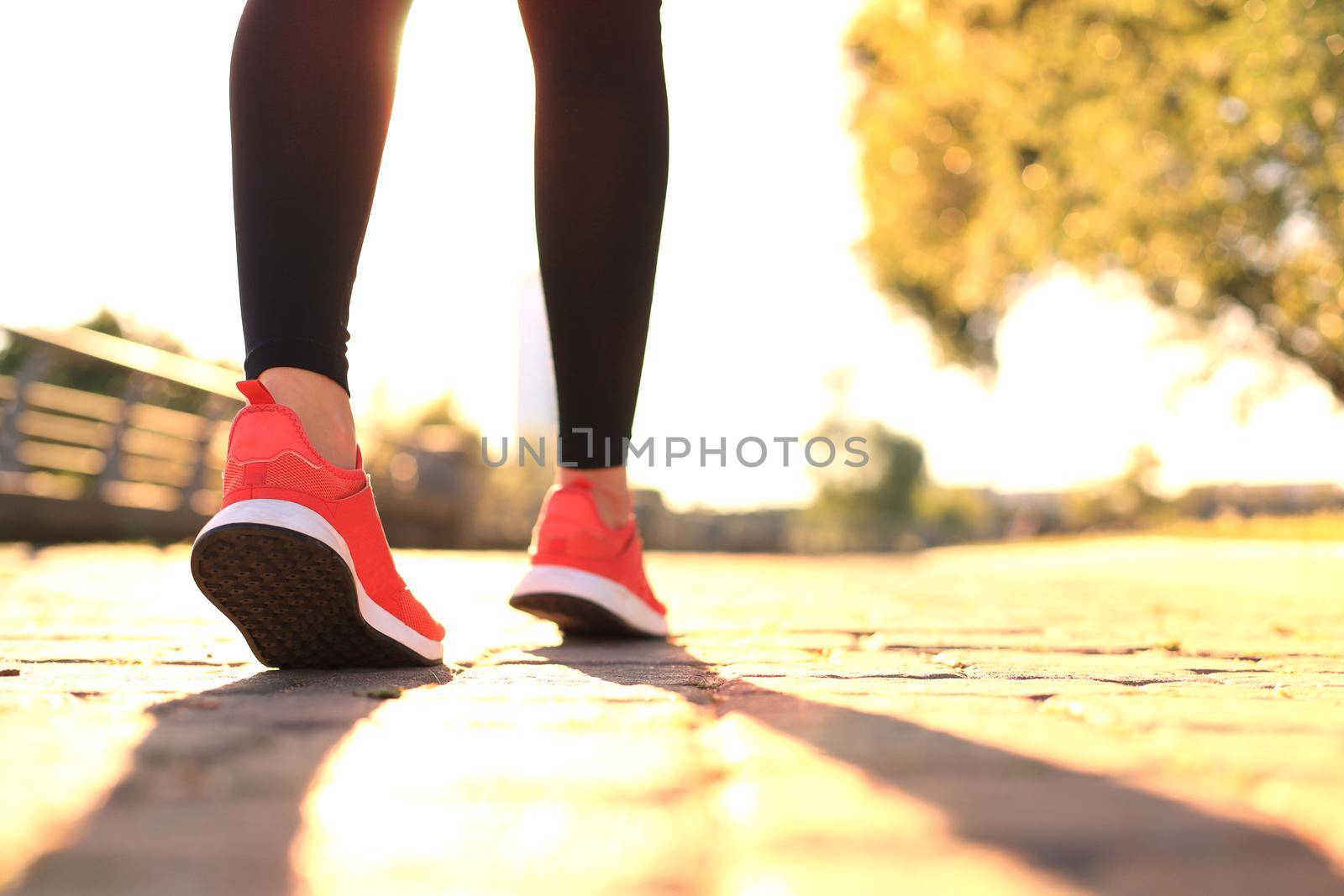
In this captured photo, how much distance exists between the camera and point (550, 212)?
1.80 metres

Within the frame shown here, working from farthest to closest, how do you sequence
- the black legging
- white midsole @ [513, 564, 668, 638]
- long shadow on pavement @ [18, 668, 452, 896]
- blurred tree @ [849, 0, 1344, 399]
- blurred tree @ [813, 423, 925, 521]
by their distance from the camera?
blurred tree @ [813, 423, 925, 521]
blurred tree @ [849, 0, 1344, 399]
white midsole @ [513, 564, 668, 638]
the black legging
long shadow on pavement @ [18, 668, 452, 896]

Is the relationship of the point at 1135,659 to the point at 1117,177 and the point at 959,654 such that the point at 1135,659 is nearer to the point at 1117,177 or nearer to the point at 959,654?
the point at 959,654

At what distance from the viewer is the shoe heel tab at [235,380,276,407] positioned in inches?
58.4

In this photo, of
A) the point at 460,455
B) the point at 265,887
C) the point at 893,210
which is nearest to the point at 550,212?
the point at 265,887

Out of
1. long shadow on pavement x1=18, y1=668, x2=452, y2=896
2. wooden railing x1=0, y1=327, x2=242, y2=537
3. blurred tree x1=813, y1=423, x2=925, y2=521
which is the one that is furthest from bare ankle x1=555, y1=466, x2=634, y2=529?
blurred tree x1=813, y1=423, x2=925, y2=521

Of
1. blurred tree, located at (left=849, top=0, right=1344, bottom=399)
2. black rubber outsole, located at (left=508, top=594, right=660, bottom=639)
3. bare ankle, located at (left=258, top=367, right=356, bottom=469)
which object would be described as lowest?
black rubber outsole, located at (left=508, top=594, right=660, bottom=639)

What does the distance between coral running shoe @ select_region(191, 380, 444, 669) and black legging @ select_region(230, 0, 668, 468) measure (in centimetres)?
12

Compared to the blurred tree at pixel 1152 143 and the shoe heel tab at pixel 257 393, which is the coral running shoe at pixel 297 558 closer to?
the shoe heel tab at pixel 257 393

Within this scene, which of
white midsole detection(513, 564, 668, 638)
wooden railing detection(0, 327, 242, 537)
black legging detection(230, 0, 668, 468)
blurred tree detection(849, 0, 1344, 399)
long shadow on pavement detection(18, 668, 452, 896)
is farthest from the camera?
wooden railing detection(0, 327, 242, 537)

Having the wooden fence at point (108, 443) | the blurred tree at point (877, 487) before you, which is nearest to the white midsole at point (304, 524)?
the wooden fence at point (108, 443)

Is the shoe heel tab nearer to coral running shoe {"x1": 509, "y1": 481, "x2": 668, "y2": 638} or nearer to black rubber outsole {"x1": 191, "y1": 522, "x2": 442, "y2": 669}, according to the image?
black rubber outsole {"x1": 191, "y1": 522, "x2": 442, "y2": 669}

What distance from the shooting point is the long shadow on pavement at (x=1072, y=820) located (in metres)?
0.68

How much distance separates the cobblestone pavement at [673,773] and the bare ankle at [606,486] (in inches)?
9.4

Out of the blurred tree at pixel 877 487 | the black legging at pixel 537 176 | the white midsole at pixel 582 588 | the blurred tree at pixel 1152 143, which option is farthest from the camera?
Answer: the blurred tree at pixel 877 487
